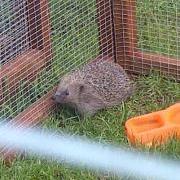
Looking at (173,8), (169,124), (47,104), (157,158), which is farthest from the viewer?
(173,8)

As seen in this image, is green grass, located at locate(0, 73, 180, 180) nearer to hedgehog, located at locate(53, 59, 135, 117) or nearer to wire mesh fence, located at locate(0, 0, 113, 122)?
hedgehog, located at locate(53, 59, 135, 117)

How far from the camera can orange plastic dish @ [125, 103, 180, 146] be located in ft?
14.1

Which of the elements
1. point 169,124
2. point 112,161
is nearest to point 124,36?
point 169,124

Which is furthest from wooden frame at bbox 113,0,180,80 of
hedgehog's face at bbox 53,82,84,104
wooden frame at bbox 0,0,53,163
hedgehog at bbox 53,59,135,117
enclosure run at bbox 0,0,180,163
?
wooden frame at bbox 0,0,53,163

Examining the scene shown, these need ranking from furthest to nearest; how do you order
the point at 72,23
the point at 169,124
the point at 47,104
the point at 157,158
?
the point at 72,23 → the point at 47,104 → the point at 169,124 → the point at 157,158

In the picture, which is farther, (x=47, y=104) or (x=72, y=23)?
(x=72, y=23)

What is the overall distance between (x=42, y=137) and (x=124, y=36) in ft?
4.09

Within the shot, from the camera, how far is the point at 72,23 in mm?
5211

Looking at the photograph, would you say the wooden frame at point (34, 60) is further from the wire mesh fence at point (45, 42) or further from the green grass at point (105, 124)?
the green grass at point (105, 124)

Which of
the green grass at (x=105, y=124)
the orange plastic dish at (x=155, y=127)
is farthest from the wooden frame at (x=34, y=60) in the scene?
the orange plastic dish at (x=155, y=127)

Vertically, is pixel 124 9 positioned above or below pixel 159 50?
above

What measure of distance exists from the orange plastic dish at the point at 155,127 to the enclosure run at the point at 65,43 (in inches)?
26.2

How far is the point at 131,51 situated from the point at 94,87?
1.63 feet

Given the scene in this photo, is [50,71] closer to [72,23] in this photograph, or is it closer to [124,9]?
[72,23]
